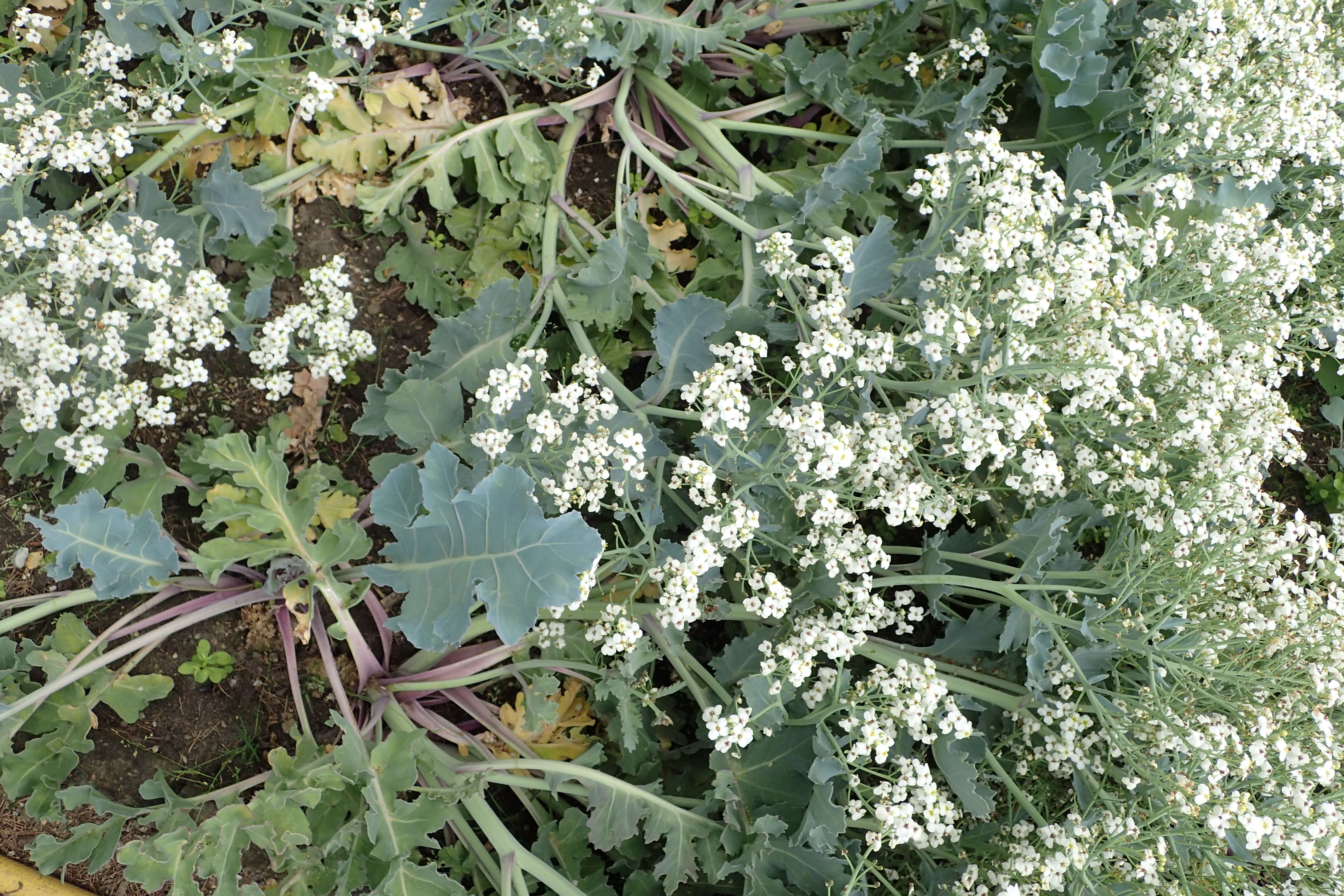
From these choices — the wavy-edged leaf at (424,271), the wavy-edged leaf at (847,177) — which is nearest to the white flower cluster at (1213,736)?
the wavy-edged leaf at (847,177)

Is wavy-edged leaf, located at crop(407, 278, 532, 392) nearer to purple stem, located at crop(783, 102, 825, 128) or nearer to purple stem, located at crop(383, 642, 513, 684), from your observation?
purple stem, located at crop(383, 642, 513, 684)

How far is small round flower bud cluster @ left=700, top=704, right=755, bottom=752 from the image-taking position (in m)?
2.31

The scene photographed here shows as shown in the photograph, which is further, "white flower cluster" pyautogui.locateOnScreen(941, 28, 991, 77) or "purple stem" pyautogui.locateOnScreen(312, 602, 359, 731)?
"white flower cluster" pyautogui.locateOnScreen(941, 28, 991, 77)

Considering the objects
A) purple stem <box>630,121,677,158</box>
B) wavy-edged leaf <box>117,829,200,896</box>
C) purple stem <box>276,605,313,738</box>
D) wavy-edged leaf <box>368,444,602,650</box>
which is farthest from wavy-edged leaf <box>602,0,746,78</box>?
wavy-edged leaf <box>117,829,200,896</box>

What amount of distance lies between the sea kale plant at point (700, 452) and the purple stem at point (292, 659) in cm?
2

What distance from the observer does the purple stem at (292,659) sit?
2842mm

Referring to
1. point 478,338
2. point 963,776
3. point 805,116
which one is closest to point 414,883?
point 963,776

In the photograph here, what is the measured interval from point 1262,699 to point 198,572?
3311mm

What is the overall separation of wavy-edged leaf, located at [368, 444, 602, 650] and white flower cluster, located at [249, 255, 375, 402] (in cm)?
97

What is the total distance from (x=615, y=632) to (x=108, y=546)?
132cm

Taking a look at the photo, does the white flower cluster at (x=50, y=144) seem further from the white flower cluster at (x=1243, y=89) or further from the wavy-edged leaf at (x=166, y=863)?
the white flower cluster at (x=1243, y=89)

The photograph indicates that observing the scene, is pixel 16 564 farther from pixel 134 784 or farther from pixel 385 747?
pixel 385 747

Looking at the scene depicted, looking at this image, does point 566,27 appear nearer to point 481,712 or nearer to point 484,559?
point 484,559

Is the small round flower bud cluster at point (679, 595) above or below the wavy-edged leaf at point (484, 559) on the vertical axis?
below
